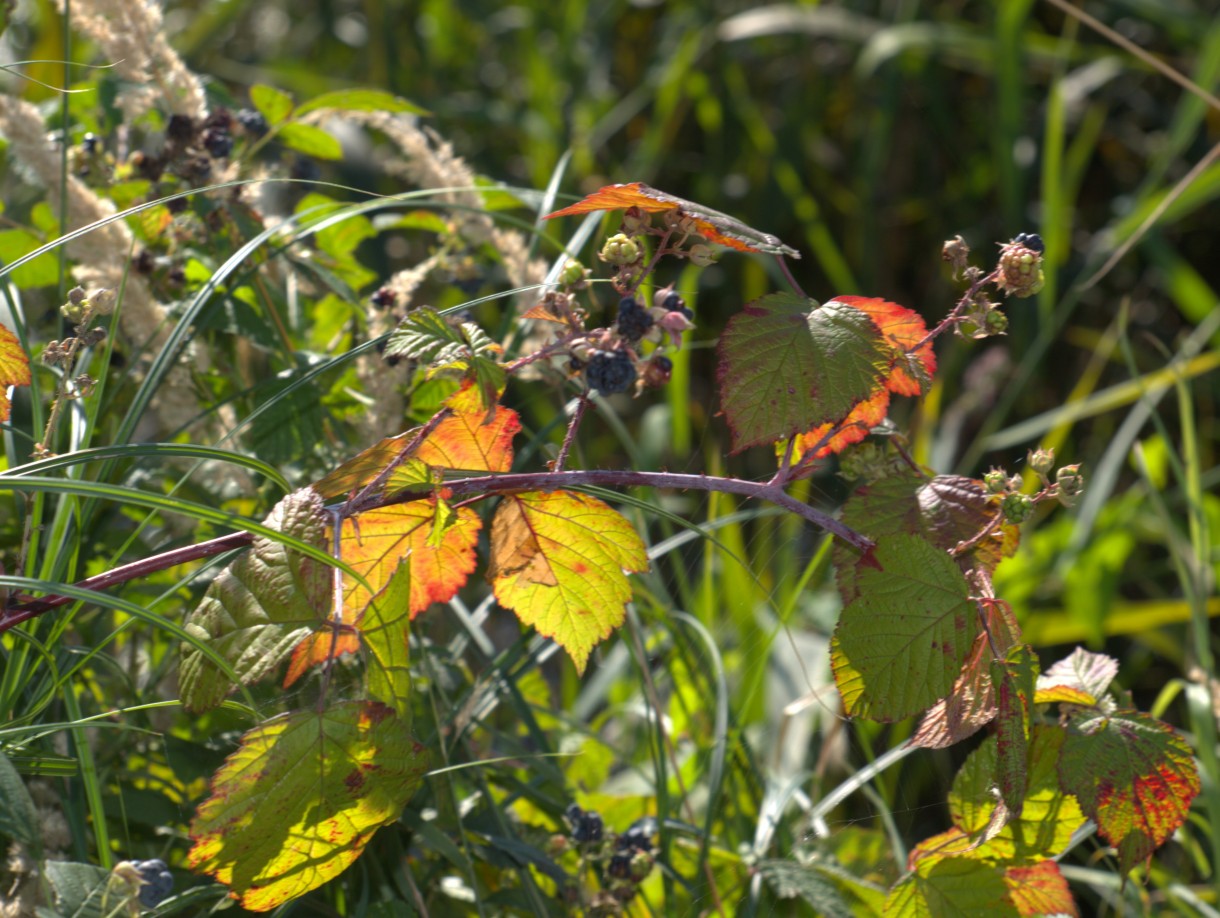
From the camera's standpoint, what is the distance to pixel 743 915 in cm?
69

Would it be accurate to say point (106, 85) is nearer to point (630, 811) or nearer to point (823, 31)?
point (630, 811)

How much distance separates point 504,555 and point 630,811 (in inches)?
14.1

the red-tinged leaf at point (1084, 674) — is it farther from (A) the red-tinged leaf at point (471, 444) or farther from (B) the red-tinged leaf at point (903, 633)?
(A) the red-tinged leaf at point (471, 444)

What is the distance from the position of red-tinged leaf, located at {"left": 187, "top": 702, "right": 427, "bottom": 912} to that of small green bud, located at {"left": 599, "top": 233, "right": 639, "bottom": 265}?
204mm

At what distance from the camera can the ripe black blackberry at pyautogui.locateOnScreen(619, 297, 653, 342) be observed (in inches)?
19.2

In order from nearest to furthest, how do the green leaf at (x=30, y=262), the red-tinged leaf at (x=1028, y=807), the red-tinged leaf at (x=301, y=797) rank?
the red-tinged leaf at (x=301, y=797) < the red-tinged leaf at (x=1028, y=807) < the green leaf at (x=30, y=262)

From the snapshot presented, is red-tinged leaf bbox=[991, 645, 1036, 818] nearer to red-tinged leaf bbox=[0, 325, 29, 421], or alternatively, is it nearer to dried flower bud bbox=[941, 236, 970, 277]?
dried flower bud bbox=[941, 236, 970, 277]

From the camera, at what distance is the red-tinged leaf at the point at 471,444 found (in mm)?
540

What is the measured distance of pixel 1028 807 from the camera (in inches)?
24.8

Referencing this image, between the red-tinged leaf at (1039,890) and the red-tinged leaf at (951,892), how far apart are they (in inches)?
0.8

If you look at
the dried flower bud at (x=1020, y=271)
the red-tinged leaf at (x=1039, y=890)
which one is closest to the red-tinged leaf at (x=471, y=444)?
the dried flower bud at (x=1020, y=271)

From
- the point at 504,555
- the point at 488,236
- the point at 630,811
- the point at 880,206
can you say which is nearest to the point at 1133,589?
the point at 880,206

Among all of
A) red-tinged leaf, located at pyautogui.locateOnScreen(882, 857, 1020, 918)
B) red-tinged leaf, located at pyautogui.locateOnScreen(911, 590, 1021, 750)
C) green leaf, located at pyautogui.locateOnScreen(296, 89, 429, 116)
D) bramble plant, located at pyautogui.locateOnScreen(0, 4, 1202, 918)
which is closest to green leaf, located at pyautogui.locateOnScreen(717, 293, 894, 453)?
bramble plant, located at pyautogui.locateOnScreen(0, 4, 1202, 918)

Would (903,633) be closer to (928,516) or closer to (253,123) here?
(928,516)
